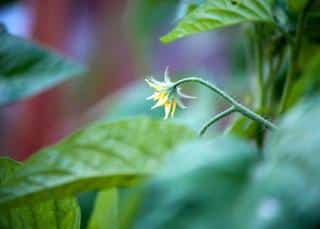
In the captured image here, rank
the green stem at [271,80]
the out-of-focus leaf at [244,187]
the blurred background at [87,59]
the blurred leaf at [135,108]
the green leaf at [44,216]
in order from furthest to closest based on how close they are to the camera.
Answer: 1. the blurred background at [87,59]
2. the blurred leaf at [135,108]
3. the green stem at [271,80]
4. the green leaf at [44,216]
5. the out-of-focus leaf at [244,187]

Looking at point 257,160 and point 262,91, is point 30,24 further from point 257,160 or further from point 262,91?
point 257,160

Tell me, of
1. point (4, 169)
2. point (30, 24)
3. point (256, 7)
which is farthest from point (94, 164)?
point (30, 24)

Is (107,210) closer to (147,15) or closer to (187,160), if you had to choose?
(187,160)

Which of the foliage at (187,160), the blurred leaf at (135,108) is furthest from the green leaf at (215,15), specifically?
the blurred leaf at (135,108)

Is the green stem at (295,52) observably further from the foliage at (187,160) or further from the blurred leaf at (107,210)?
the blurred leaf at (107,210)

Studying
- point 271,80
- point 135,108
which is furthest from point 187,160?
point 135,108

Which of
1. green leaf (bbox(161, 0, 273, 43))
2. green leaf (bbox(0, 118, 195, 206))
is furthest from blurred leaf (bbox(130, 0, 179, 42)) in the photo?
green leaf (bbox(0, 118, 195, 206))
